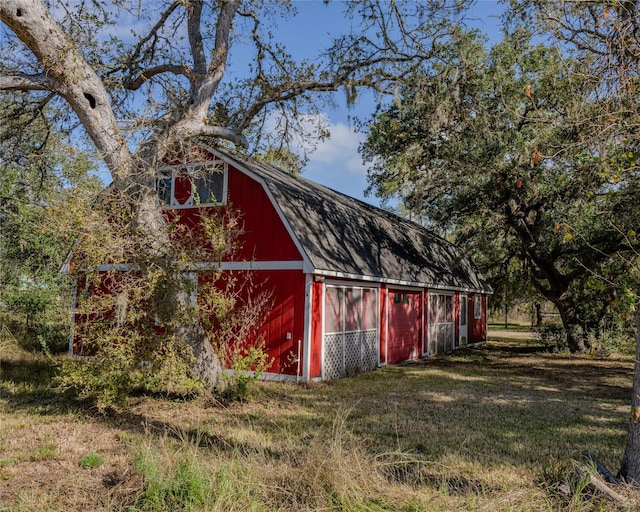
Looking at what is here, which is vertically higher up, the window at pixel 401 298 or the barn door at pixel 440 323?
the window at pixel 401 298

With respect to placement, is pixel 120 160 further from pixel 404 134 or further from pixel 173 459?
pixel 404 134

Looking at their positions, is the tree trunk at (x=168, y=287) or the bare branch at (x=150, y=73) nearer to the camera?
the tree trunk at (x=168, y=287)

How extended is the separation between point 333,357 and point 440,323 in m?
8.07

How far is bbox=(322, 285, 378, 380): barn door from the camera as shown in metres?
12.0

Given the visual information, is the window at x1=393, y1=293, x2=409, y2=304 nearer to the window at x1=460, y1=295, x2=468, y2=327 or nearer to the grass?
the grass

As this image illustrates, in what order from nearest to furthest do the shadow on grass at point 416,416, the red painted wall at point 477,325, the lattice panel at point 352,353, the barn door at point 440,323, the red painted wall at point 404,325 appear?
the shadow on grass at point 416,416 → the lattice panel at point 352,353 → the red painted wall at point 404,325 → the barn door at point 440,323 → the red painted wall at point 477,325

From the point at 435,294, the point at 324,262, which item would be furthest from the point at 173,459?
the point at 435,294

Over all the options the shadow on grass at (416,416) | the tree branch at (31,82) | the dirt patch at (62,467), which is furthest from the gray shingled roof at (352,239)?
the dirt patch at (62,467)

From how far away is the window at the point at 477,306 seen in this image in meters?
23.1

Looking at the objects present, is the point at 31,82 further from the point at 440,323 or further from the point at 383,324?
the point at 440,323

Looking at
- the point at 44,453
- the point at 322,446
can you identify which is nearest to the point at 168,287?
the point at 44,453

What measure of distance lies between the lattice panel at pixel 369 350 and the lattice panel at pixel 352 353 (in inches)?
11.0

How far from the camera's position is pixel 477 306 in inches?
927

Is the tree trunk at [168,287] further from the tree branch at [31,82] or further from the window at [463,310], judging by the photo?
the window at [463,310]
